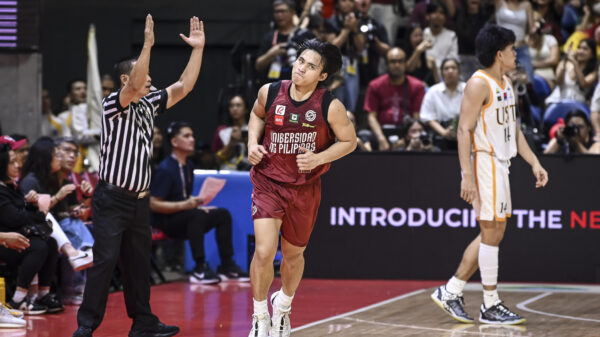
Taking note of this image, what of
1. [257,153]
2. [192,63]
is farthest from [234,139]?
[257,153]

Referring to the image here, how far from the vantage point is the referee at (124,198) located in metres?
6.25

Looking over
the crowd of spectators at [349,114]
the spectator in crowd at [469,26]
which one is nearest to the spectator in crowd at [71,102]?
the crowd of spectators at [349,114]

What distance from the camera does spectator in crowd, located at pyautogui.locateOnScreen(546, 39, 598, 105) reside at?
12.5m

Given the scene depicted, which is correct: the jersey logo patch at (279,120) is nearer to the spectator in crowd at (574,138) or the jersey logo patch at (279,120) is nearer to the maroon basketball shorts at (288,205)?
the maroon basketball shorts at (288,205)

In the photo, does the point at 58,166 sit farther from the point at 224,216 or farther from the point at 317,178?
the point at 317,178

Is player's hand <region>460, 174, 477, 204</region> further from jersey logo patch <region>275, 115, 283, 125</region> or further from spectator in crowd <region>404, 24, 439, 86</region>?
spectator in crowd <region>404, 24, 439, 86</region>

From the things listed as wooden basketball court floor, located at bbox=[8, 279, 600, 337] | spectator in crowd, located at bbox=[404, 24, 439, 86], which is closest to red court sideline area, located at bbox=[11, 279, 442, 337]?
wooden basketball court floor, located at bbox=[8, 279, 600, 337]

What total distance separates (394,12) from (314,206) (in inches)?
326

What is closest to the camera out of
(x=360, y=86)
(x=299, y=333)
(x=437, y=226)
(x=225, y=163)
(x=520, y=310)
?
(x=299, y=333)

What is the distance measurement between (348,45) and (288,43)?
0.94m

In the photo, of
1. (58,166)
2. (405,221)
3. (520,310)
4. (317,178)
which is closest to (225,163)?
(405,221)

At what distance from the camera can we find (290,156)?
20.4 feet

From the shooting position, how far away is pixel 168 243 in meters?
11.8

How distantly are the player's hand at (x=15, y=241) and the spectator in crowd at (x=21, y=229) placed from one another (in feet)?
0.16
